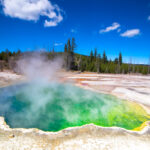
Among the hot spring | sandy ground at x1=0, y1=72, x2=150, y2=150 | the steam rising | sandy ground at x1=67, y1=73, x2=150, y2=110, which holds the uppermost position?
the steam rising

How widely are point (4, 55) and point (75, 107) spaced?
45.7m

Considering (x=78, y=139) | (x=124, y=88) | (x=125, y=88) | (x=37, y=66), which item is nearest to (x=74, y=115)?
(x=78, y=139)

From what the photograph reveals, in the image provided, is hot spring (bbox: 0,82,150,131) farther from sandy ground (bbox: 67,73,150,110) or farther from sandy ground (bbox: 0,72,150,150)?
sandy ground (bbox: 67,73,150,110)

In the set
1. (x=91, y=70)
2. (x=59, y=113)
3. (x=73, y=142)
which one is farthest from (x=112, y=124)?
(x=91, y=70)

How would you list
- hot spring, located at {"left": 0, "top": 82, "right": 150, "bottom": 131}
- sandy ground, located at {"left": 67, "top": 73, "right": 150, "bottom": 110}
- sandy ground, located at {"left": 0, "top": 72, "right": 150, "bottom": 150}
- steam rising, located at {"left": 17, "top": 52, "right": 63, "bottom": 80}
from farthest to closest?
steam rising, located at {"left": 17, "top": 52, "right": 63, "bottom": 80} < sandy ground, located at {"left": 67, "top": 73, "right": 150, "bottom": 110} < hot spring, located at {"left": 0, "top": 82, "right": 150, "bottom": 131} < sandy ground, located at {"left": 0, "top": 72, "right": 150, "bottom": 150}

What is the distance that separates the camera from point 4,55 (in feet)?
133

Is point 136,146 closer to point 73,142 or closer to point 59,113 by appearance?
point 73,142

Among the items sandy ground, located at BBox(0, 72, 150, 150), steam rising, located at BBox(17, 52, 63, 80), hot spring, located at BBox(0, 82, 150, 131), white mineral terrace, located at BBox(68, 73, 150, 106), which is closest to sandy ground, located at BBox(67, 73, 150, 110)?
white mineral terrace, located at BBox(68, 73, 150, 106)

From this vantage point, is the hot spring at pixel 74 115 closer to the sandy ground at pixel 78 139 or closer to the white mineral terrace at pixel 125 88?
the sandy ground at pixel 78 139

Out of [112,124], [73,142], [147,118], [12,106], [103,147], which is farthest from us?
[12,106]

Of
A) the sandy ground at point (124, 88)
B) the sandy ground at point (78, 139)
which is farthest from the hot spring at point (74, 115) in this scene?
the sandy ground at point (124, 88)

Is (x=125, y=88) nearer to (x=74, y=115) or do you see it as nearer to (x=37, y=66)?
(x=74, y=115)

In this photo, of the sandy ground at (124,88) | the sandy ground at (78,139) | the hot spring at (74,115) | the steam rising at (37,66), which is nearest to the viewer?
the sandy ground at (78,139)

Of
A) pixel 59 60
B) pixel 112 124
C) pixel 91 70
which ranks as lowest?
pixel 112 124
